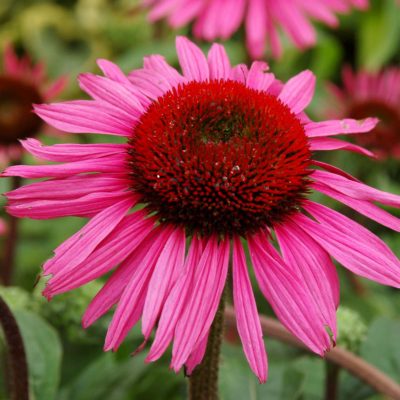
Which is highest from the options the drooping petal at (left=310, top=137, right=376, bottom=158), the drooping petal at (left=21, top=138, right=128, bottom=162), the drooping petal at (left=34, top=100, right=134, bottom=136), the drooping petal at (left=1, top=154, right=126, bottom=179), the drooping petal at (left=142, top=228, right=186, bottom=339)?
the drooping petal at (left=34, top=100, right=134, bottom=136)

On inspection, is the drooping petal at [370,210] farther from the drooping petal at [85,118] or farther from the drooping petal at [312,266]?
the drooping petal at [85,118]

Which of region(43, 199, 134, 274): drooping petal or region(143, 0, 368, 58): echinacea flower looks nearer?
region(43, 199, 134, 274): drooping petal

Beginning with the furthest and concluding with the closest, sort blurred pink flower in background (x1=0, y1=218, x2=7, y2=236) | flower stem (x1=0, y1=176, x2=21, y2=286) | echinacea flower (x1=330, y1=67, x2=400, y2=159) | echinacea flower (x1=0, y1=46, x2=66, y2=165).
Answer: echinacea flower (x1=330, y1=67, x2=400, y2=159) < echinacea flower (x1=0, y1=46, x2=66, y2=165) < blurred pink flower in background (x1=0, y1=218, x2=7, y2=236) < flower stem (x1=0, y1=176, x2=21, y2=286)

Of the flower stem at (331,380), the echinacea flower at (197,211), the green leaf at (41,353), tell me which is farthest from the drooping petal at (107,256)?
the flower stem at (331,380)

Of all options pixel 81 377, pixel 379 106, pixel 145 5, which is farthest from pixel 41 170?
pixel 379 106

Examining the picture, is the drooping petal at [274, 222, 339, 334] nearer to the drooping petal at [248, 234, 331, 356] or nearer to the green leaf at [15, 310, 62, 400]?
the drooping petal at [248, 234, 331, 356]

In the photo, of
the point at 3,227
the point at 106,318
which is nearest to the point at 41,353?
the point at 106,318

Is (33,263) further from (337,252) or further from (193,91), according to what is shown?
(337,252)

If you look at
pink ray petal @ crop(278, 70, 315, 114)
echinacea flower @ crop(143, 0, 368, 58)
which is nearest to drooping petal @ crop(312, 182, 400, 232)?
pink ray petal @ crop(278, 70, 315, 114)
